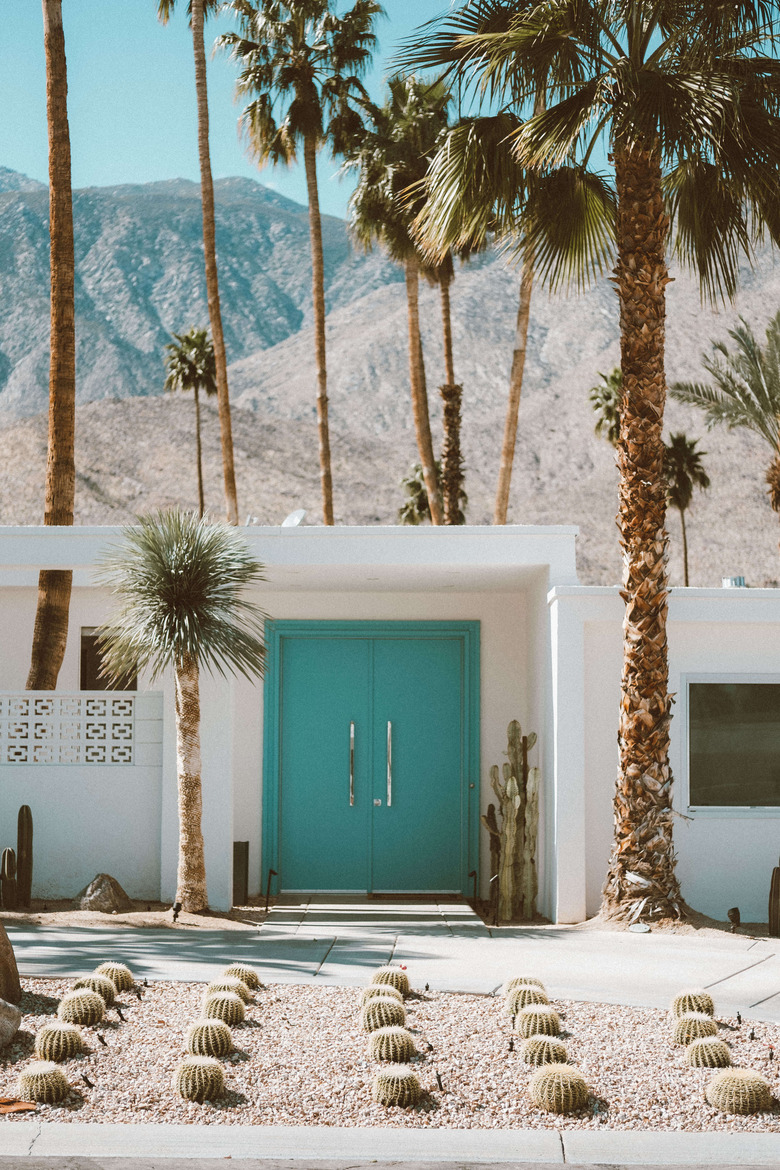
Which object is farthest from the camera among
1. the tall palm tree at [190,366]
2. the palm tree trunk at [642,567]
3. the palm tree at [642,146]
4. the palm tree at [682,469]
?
the tall palm tree at [190,366]

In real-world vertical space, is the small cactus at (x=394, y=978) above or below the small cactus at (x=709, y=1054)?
above

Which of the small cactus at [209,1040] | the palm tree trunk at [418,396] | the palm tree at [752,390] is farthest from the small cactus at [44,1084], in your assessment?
the palm tree trunk at [418,396]

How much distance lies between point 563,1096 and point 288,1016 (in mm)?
1671

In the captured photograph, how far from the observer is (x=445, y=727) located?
11578mm

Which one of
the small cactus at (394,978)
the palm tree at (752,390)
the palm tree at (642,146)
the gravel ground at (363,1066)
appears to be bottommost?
the gravel ground at (363,1066)

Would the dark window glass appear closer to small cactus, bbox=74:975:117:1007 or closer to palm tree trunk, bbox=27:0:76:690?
small cactus, bbox=74:975:117:1007

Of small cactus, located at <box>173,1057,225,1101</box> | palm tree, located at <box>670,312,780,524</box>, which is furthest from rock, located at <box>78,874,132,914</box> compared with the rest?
palm tree, located at <box>670,312,780,524</box>

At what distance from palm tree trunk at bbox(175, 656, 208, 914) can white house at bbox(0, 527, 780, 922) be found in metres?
0.52

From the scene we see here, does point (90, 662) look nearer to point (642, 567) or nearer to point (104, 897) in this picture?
point (104, 897)

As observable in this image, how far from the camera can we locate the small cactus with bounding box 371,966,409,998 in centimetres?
615

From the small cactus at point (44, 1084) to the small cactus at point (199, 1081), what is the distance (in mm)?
431

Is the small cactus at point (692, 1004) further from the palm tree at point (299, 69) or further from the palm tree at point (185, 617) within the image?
the palm tree at point (299, 69)

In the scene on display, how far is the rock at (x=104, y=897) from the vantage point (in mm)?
9141

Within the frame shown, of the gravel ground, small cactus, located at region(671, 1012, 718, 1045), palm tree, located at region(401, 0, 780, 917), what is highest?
palm tree, located at region(401, 0, 780, 917)
